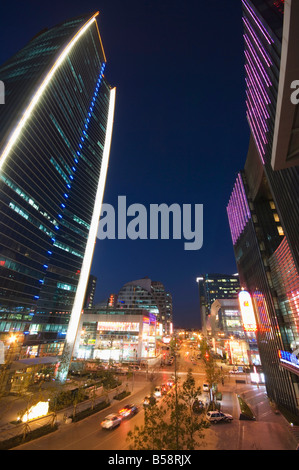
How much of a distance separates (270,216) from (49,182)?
7055cm

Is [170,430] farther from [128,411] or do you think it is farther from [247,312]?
[247,312]

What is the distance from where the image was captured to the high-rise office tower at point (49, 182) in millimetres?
57406

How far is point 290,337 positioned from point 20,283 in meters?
69.1

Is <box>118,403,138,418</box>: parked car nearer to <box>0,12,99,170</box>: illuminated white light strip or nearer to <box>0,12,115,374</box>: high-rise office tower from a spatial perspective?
<box>0,12,115,374</box>: high-rise office tower

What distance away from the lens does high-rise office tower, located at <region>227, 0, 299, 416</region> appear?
29.1 meters

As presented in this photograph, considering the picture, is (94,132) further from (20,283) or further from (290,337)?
(290,337)

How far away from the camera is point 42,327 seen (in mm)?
76562

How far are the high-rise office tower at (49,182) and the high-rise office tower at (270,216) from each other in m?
49.4

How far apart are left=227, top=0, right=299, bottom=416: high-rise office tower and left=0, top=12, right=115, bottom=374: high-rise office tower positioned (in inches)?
1947

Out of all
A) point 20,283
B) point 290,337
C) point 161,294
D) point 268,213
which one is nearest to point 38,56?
point 20,283

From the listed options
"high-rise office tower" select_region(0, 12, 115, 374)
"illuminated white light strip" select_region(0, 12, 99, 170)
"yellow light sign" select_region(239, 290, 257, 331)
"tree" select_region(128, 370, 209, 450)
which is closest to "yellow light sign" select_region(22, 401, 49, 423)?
"tree" select_region(128, 370, 209, 450)

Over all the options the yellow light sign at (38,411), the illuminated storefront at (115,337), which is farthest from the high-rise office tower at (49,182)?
the yellow light sign at (38,411)

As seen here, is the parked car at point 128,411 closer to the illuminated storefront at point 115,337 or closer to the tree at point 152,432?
the tree at point 152,432

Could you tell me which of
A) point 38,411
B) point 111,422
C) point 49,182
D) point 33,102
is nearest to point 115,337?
point 38,411
